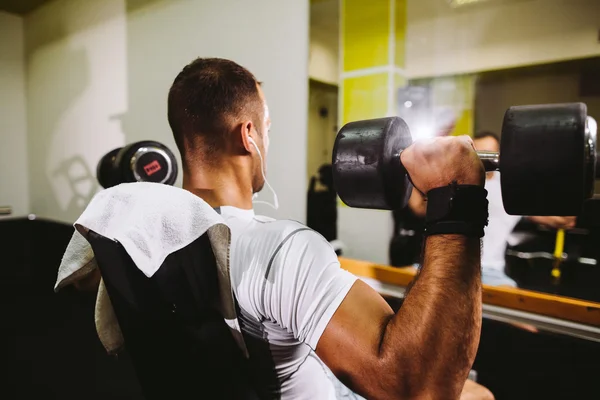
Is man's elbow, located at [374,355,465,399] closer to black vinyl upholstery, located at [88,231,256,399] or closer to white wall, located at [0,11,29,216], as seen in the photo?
black vinyl upholstery, located at [88,231,256,399]

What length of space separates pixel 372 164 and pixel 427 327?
1.10 ft

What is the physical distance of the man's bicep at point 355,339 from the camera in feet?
2.26

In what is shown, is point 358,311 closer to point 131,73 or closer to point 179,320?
point 179,320

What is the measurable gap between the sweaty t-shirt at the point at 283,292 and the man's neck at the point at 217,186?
131 millimetres

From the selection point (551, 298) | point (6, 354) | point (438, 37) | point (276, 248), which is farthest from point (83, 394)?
point (438, 37)

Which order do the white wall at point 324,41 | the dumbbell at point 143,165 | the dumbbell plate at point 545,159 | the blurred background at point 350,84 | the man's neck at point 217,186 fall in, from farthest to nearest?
the white wall at point 324,41 < the blurred background at point 350,84 < the dumbbell at point 143,165 < the man's neck at point 217,186 < the dumbbell plate at point 545,159

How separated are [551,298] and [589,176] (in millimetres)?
1048

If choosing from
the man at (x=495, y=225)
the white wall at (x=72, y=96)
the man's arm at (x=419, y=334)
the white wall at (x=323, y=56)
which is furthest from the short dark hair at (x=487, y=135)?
the white wall at (x=72, y=96)

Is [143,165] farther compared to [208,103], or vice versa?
[143,165]

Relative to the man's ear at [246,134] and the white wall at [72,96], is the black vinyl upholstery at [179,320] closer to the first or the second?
the man's ear at [246,134]

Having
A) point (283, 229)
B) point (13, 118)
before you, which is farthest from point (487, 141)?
point (13, 118)

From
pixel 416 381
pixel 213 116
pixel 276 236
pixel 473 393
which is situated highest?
pixel 213 116

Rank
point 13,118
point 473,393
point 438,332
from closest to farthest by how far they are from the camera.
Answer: point 438,332, point 473,393, point 13,118

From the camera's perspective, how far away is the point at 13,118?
4223 millimetres
